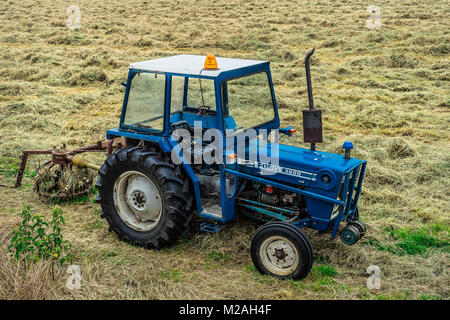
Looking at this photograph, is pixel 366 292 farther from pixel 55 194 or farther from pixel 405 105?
pixel 405 105

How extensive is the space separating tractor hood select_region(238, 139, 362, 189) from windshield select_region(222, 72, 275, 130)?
0.34 m

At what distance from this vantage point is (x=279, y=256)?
4.95m

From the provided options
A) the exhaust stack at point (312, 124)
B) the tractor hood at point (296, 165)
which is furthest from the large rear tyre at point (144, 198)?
the exhaust stack at point (312, 124)

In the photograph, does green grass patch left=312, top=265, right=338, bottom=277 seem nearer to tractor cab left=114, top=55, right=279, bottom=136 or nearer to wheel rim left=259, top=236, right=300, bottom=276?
wheel rim left=259, top=236, right=300, bottom=276

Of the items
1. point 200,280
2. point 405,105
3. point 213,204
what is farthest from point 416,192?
point 405,105

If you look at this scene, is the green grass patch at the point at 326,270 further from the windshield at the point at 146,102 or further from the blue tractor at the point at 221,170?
the windshield at the point at 146,102

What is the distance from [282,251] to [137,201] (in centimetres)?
187

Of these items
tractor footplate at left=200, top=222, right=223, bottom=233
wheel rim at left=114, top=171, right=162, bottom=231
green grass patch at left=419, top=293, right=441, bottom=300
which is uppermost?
wheel rim at left=114, top=171, right=162, bottom=231

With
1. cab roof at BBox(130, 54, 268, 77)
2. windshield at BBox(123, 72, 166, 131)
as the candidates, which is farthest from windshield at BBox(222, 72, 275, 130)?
windshield at BBox(123, 72, 166, 131)

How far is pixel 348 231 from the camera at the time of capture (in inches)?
202

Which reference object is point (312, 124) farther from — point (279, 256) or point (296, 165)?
point (279, 256)

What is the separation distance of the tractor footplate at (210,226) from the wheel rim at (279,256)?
0.73m

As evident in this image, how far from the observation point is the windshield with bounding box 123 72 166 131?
560 cm

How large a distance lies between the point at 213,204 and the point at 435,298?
247cm
